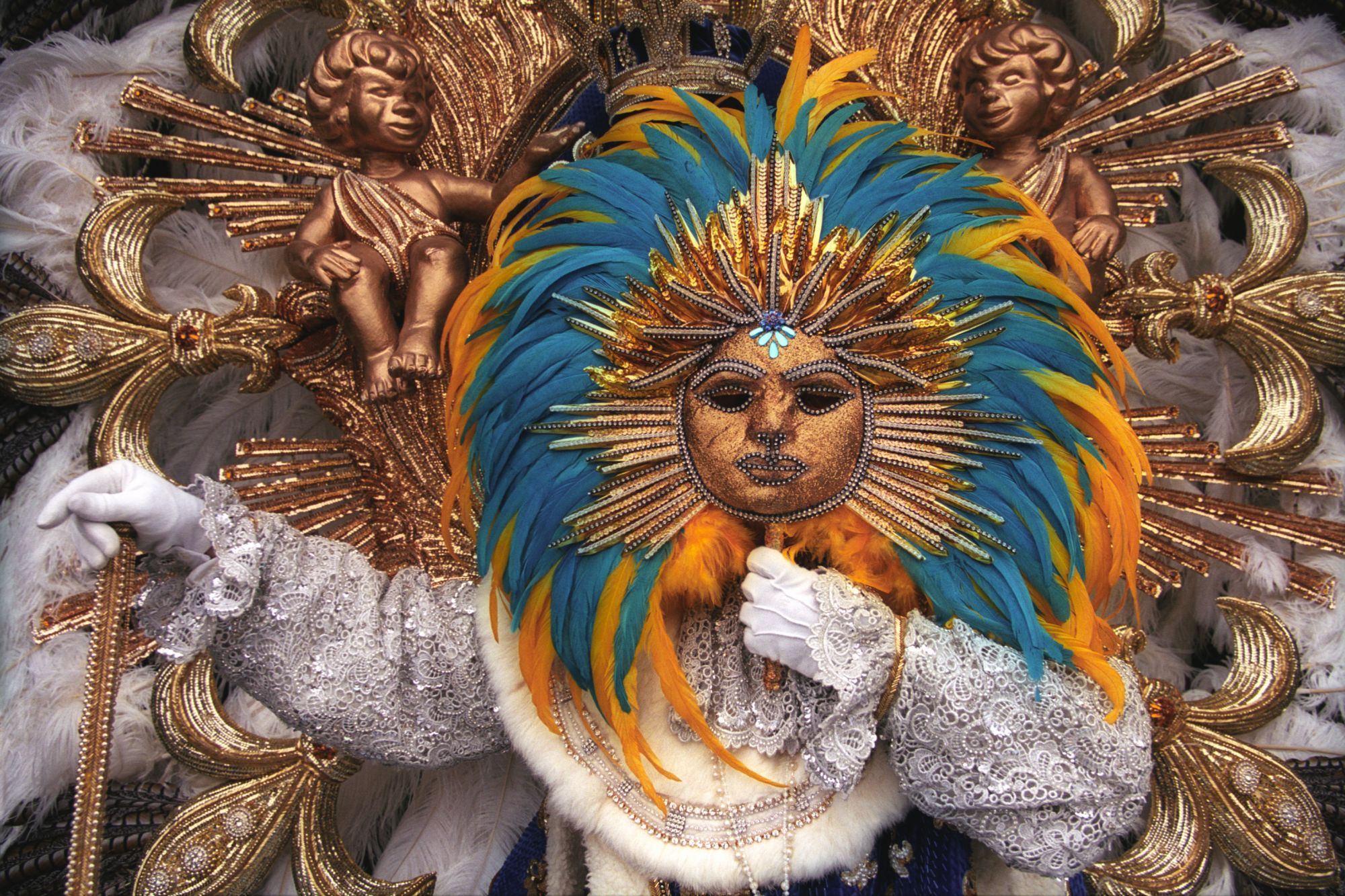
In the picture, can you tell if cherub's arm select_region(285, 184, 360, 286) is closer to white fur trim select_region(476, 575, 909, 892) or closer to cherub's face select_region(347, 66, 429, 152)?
cherub's face select_region(347, 66, 429, 152)

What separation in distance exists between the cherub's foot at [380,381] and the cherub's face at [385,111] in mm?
337

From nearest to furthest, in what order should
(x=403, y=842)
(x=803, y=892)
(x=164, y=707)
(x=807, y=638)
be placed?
(x=807, y=638) < (x=803, y=892) < (x=164, y=707) < (x=403, y=842)

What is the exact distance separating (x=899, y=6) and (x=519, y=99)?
2.09 ft

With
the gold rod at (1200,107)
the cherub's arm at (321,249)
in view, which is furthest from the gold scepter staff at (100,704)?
the gold rod at (1200,107)

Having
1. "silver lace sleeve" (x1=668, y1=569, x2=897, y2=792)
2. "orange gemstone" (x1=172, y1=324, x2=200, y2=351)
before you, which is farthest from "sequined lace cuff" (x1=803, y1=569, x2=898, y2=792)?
"orange gemstone" (x1=172, y1=324, x2=200, y2=351)

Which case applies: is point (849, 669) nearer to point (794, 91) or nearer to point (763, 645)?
point (763, 645)

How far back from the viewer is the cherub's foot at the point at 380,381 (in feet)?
5.46

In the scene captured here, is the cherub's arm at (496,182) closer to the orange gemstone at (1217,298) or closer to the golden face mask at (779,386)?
the golden face mask at (779,386)

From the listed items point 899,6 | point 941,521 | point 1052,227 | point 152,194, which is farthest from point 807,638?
point 152,194

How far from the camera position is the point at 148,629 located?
1.45 metres

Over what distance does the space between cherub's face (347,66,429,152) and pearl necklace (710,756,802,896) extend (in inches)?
40.2

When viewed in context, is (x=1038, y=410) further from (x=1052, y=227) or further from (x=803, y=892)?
(x=803, y=892)

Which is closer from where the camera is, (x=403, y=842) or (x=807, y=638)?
(x=807, y=638)

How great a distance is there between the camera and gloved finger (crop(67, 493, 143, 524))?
4.35 feet
